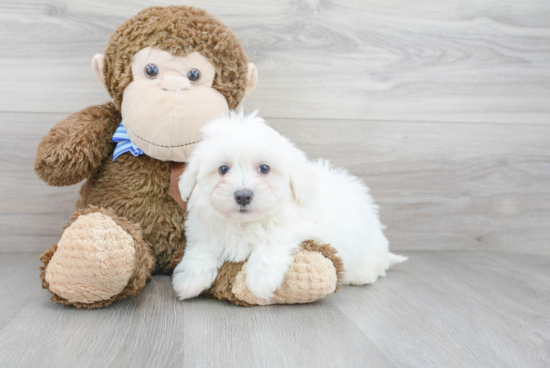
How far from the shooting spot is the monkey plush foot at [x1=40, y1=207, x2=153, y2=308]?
2.99ft

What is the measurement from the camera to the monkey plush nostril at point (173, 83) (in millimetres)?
1074

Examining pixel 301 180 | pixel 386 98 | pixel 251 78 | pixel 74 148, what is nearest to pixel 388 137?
pixel 386 98

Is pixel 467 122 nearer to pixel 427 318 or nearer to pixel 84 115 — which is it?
pixel 427 318

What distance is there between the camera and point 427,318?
3.25ft

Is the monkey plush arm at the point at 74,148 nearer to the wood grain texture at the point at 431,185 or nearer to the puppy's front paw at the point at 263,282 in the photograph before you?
the wood grain texture at the point at 431,185

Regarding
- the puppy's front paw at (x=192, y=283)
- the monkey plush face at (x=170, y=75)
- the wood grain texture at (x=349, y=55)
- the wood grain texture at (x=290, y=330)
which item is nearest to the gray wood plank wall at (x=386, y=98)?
the wood grain texture at (x=349, y=55)

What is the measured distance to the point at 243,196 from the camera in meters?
0.93

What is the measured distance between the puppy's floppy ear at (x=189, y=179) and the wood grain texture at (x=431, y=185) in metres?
0.57

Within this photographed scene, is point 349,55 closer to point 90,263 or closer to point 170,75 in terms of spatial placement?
point 170,75

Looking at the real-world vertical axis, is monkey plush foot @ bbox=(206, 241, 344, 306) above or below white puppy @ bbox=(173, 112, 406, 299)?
below

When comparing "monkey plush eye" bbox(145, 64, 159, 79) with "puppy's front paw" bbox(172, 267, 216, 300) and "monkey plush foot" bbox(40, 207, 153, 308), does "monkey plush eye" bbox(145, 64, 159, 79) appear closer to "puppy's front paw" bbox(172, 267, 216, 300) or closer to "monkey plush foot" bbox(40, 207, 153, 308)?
"monkey plush foot" bbox(40, 207, 153, 308)

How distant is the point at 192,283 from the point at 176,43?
0.57 m

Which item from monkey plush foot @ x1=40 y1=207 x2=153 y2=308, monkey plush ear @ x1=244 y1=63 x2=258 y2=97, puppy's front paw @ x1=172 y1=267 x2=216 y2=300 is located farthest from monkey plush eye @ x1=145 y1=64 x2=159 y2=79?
puppy's front paw @ x1=172 y1=267 x2=216 y2=300

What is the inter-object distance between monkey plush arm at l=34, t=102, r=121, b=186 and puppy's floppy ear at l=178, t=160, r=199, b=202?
29 centimetres
